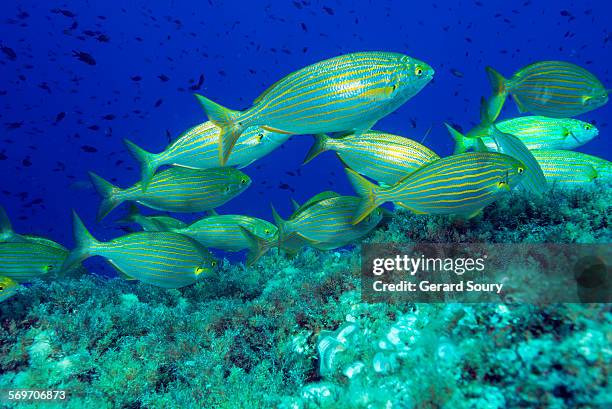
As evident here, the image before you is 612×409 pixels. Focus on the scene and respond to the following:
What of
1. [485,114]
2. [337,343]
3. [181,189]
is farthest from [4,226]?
[485,114]

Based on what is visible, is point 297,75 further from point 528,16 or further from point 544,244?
point 528,16

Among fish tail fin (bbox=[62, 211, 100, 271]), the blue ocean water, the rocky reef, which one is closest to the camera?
the rocky reef

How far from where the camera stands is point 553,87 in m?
4.09

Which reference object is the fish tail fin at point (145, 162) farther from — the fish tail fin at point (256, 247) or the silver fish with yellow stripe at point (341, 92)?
the silver fish with yellow stripe at point (341, 92)

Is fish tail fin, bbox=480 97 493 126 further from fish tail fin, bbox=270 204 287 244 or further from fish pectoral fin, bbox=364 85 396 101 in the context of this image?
fish tail fin, bbox=270 204 287 244

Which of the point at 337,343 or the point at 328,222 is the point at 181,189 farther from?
the point at 337,343

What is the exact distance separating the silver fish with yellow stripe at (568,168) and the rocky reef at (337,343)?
0.51 meters

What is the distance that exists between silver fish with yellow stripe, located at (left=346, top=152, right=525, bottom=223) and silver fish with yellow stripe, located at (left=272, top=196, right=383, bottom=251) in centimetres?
83

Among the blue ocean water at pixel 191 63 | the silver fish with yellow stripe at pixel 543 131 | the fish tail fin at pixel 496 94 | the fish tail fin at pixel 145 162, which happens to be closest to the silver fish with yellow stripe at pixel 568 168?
the silver fish with yellow stripe at pixel 543 131

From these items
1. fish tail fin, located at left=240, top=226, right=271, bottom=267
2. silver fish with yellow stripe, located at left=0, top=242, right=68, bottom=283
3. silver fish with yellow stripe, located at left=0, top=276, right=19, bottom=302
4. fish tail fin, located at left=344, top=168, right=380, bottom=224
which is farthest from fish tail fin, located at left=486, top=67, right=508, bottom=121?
silver fish with yellow stripe, located at left=0, top=276, right=19, bottom=302

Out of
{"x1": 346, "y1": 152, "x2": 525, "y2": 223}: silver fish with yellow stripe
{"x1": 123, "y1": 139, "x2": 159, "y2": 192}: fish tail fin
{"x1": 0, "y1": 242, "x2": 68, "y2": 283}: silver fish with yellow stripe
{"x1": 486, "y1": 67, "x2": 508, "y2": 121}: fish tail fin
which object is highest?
{"x1": 486, "y1": 67, "x2": 508, "y2": 121}: fish tail fin

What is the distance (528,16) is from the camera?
46875 mm

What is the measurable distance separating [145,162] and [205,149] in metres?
0.93

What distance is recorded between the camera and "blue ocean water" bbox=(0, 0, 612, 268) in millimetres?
38375
